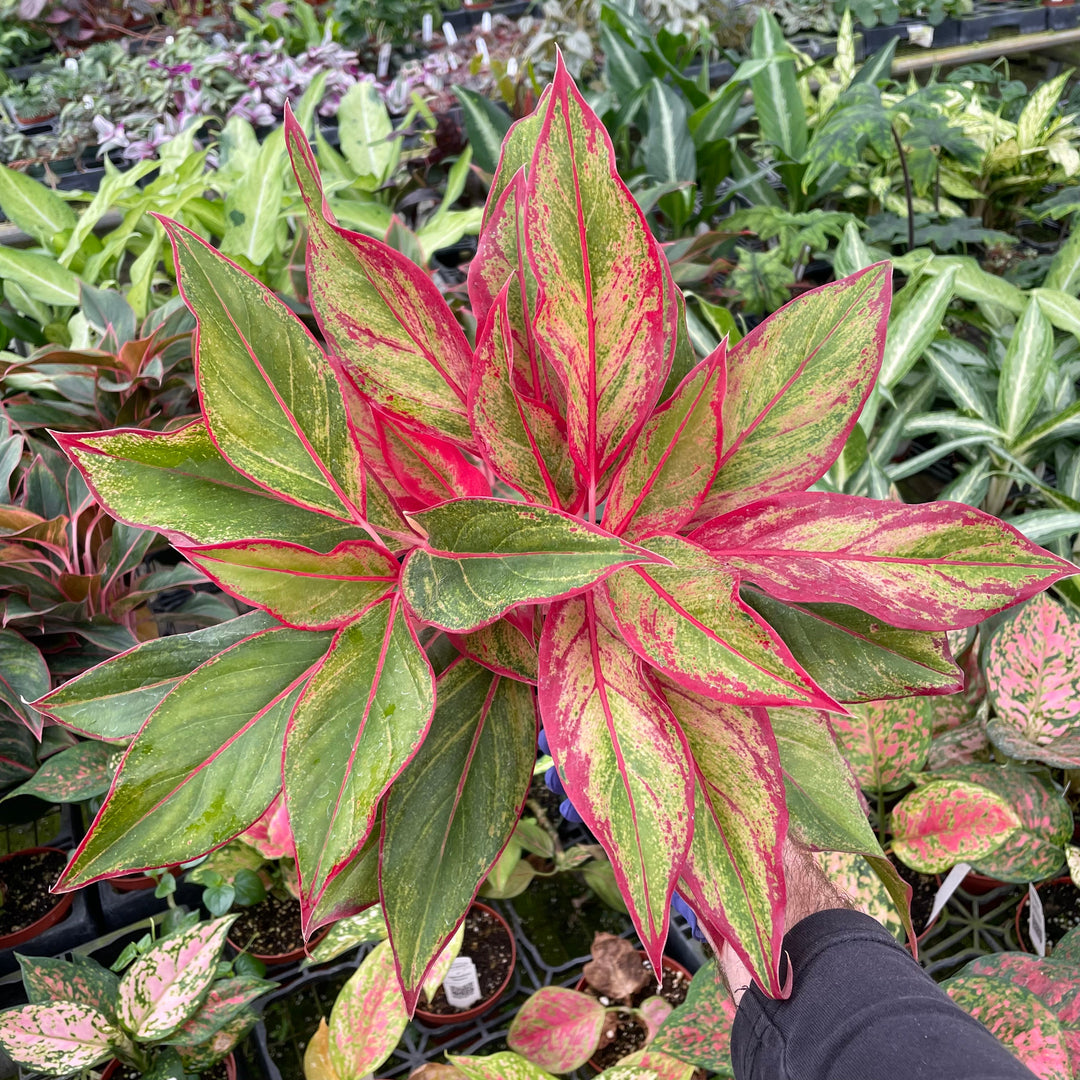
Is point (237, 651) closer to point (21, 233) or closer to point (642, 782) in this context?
point (642, 782)

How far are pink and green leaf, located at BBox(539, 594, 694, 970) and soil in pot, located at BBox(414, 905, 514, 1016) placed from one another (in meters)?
0.63

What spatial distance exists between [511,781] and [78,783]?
1.90ft

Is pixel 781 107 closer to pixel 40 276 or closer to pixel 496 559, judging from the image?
pixel 40 276

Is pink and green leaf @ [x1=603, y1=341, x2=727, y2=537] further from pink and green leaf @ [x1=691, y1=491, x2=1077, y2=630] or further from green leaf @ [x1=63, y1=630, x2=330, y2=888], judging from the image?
green leaf @ [x1=63, y1=630, x2=330, y2=888]

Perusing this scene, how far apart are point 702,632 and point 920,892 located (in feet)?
2.59

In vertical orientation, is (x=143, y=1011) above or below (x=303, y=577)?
below

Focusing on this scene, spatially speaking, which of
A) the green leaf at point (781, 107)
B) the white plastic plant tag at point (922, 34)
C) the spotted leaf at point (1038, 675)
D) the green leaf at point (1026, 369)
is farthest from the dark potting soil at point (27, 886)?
the white plastic plant tag at point (922, 34)

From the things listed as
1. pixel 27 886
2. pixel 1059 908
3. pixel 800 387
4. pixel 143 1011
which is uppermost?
pixel 800 387

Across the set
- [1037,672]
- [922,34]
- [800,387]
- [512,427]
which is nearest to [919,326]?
[1037,672]

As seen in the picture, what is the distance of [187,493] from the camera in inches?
17.6

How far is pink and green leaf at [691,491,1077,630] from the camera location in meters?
0.45

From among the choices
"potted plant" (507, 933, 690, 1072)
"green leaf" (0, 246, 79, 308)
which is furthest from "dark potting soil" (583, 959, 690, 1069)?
"green leaf" (0, 246, 79, 308)

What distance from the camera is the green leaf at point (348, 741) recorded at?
40 centimetres

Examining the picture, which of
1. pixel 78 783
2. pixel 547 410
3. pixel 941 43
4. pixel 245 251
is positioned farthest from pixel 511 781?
pixel 941 43
